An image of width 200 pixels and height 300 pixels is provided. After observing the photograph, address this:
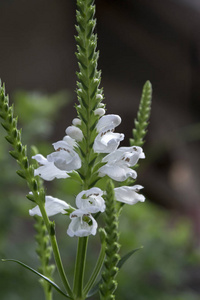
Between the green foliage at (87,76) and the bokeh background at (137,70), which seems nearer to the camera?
the green foliage at (87,76)

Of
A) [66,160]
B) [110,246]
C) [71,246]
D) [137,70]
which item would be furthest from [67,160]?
[137,70]

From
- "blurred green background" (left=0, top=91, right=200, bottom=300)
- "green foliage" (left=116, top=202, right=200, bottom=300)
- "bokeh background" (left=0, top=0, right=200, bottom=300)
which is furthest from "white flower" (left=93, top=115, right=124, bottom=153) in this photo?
"bokeh background" (left=0, top=0, right=200, bottom=300)

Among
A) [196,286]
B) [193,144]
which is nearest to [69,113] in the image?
[193,144]

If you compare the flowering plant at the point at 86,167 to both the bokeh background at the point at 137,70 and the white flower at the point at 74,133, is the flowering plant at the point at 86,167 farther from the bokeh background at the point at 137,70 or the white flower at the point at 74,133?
the bokeh background at the point at 137,70

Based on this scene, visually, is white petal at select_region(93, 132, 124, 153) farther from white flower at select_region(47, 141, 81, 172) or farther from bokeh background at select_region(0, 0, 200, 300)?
bokeh background at select_region(0, 0, 200, 300)

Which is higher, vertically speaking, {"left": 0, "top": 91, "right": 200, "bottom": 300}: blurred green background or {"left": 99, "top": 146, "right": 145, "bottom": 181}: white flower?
{"left": 99, "top": 146, "right": 145, "bottom": 181}: white flower

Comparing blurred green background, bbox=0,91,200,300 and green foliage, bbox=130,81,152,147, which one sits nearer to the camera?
green foliage, bbox=130,81,152,147

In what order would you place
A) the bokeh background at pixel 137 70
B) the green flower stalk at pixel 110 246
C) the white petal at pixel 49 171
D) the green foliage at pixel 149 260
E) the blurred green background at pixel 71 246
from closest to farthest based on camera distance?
the green flower stalk at pixel 110 246
the white petal at pixel 49 171
the blurred green background at pixel 71 246
the green foliage at pixel 149 260
the bokeh background at pixel 137 70

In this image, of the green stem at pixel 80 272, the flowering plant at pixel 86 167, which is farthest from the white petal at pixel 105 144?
the green stem at pixel 80 272

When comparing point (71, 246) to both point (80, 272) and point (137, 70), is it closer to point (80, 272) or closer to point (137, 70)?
point (80, 272)
